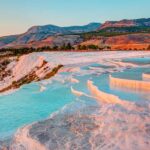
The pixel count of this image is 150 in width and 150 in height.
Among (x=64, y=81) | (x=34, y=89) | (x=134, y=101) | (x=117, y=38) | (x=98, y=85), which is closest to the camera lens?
(x=134, y=101)

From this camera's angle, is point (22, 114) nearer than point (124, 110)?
No

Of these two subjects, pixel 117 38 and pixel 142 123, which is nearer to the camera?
pixel 142 123

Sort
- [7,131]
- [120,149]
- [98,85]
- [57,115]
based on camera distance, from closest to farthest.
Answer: [120,149] < [7,131] < [57,115] < [98,85]

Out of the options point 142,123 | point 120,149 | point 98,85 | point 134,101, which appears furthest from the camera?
point 98,85

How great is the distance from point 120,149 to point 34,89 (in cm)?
1173

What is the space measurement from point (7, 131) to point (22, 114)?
227 centimetres

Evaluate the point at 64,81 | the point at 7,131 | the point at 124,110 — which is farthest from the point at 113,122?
the point at 64,81

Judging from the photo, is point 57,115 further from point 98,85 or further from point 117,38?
point 117,38

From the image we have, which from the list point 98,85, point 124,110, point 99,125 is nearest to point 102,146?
point 99,125

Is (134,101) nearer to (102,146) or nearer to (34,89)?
(102,146)

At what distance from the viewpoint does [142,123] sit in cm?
1071

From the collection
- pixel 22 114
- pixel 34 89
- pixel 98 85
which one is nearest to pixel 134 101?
pixel 22 114

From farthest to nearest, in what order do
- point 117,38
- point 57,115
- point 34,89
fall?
1. point 117,38
2. point 34,89
3. point 57,115

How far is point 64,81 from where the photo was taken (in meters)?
22.6
